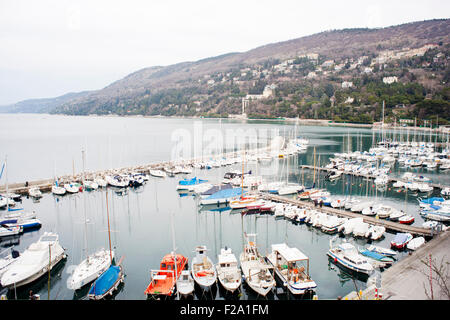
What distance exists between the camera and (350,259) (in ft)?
34.5

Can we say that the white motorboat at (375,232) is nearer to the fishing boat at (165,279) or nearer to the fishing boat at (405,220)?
the fishing boat at (405,220)

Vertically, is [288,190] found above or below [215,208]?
above

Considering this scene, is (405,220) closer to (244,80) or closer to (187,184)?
(187,184)

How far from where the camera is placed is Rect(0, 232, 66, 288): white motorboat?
9359mm

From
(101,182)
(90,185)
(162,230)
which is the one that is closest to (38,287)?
(162,230)

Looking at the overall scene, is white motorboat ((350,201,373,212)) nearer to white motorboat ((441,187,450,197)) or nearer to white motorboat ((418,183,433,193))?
white motorboat ((441,187,450,197))

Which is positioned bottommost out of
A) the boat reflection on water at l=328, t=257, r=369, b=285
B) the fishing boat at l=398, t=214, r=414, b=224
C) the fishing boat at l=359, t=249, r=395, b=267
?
the boat reflection on water at l=328, t=257, r=369, b=285

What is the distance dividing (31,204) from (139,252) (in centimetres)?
1181

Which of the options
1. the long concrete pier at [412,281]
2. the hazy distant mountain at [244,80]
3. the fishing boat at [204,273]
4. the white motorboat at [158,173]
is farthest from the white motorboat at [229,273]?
the hazy distant mountain at [244,80]

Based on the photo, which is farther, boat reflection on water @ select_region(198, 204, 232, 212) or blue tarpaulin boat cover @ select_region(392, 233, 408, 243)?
boat reflection on water @ select_region(198, 204, 232, 212)

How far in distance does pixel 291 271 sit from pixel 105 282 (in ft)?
18.5

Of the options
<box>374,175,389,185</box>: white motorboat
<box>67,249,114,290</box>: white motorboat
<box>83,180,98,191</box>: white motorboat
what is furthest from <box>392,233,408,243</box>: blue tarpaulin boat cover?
<box>83,180,98,191</box>: white motorboat

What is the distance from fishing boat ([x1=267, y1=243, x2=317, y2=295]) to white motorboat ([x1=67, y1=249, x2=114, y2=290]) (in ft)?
18.1
